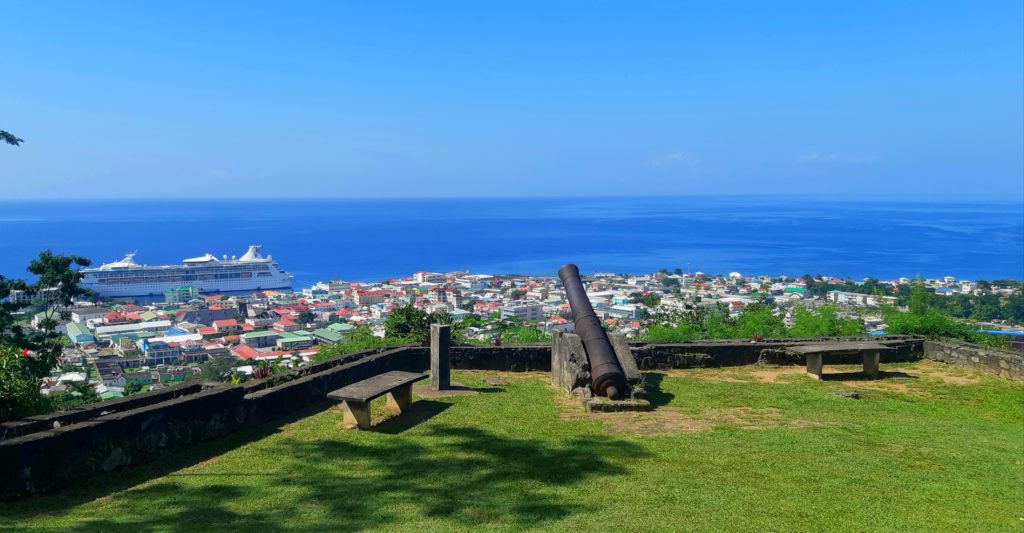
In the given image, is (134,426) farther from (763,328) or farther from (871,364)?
(763,328)

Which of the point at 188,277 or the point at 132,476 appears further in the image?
the point at 188,277

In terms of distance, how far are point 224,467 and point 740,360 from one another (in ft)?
29.6

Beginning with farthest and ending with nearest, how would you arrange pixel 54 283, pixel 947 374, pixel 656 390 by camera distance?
1. pixel 54 283
2. pixel 947 374
3. pixel 656 390

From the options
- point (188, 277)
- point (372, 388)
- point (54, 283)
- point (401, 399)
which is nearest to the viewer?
point (372, 388)

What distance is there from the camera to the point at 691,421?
812 centimetres

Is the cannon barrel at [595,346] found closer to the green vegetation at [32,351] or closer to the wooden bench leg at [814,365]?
the wooden bench leg at [814,365]

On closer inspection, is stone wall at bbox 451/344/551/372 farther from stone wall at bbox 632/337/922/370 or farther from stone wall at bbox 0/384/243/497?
stone wall at bbox 0/384/243/497

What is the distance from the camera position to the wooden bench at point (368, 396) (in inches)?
287

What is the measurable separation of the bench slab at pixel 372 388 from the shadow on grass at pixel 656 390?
3.21m

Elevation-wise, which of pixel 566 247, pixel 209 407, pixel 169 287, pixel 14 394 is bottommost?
pixel 169 287

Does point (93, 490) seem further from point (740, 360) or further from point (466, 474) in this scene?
point (740, 360)

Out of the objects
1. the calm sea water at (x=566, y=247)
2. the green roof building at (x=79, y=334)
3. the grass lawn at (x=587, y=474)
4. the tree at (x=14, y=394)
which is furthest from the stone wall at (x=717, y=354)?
the calm sea water at (x=566, y=247)

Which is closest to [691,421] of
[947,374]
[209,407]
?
[209,407]

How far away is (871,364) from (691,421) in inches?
193
